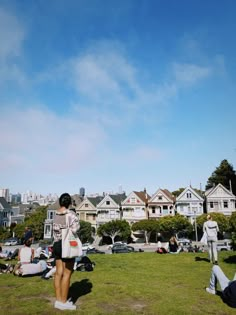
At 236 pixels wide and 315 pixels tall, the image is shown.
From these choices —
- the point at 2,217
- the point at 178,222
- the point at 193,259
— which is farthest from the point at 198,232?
the point at 2,217

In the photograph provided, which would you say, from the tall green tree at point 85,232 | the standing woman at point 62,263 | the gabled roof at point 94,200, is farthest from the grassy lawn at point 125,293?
the gabled roof at point 94,200

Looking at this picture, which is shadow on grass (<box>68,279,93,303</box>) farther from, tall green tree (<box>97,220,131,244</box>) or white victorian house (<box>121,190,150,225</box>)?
white victorian house (<box>121,190,150,225</box>)

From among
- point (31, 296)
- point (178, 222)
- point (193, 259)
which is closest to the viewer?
point (31, 296)

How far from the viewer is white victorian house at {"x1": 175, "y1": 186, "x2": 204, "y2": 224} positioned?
2447 inches

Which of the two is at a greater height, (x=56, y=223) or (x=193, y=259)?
(x=56, y=223)

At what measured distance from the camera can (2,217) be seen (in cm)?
9219

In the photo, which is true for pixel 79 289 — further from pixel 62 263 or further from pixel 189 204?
pixel 189 204

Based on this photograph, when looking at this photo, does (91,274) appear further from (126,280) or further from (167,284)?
(167,284)

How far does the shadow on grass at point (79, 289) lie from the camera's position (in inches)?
285

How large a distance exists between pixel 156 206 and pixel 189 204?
282 inches

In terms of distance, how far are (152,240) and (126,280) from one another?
54.1m

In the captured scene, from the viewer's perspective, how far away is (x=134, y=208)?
212 feet

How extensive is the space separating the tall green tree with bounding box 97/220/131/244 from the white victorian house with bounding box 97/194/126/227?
646 centimetres

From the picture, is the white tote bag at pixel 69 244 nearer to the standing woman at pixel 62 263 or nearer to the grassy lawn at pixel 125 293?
the standing woman at pixel 62 263
